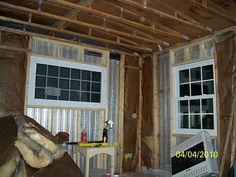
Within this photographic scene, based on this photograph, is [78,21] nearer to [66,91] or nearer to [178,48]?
[66,91]

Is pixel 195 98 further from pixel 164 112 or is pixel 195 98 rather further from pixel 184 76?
pixel 164 112

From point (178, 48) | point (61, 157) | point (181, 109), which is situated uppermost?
point (178, 48)

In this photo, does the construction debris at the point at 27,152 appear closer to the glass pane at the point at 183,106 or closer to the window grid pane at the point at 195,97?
the window grid pane at the point at 195,97

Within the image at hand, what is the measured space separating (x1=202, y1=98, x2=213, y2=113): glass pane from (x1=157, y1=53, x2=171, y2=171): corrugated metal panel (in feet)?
2.72

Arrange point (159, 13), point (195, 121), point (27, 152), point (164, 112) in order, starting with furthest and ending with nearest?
point (164, 112)
point (195, 121)
point (159, 13)
point (27, 152)

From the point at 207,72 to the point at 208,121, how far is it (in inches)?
35.2

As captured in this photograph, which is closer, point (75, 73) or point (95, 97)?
point (75, 73)

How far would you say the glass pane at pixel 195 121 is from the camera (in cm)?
439

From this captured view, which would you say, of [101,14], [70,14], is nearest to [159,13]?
[101,14]

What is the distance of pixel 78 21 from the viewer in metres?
3.80

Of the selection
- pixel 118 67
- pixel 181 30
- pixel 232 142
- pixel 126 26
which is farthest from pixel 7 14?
pixel 232 142

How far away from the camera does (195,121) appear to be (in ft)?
14.6

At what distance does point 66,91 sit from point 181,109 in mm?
2315
